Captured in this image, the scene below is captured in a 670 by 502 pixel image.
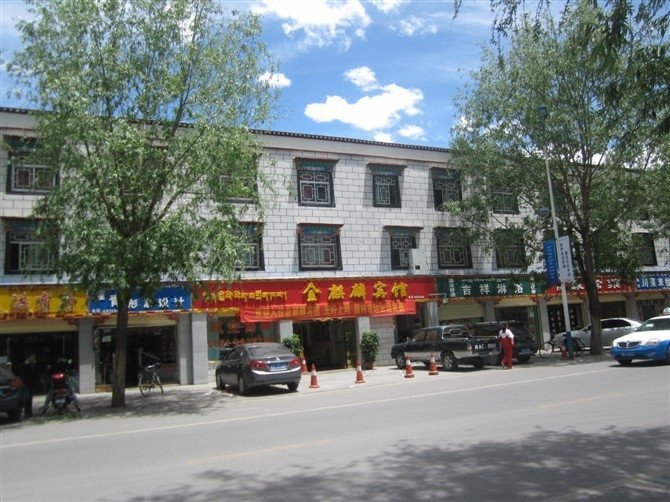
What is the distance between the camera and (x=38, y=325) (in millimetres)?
20359

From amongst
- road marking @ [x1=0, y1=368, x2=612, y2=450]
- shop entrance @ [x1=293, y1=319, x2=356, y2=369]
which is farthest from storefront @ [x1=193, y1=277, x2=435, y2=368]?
road marking @ [x1=0, y1=368, x2=612, y2=450]

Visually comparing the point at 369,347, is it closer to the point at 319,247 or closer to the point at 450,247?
the point at 319,247

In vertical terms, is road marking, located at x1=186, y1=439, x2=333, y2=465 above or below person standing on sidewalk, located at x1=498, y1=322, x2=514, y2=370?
below

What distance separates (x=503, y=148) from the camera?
2523cm

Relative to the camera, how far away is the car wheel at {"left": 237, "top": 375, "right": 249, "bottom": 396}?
57.8ft

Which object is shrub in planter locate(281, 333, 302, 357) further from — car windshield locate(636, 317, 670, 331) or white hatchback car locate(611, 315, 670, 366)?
car windshield locate(636, 317, 670, 331)

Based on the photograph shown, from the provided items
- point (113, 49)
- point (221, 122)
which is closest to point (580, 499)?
point (221, 122)

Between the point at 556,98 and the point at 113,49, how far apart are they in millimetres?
16435

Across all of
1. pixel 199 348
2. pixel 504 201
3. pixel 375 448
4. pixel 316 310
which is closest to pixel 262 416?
pixel 375 448

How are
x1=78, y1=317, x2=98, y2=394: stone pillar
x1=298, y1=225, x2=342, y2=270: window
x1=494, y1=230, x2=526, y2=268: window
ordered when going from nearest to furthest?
1. x1=78, y1=317, x2=98, y2=394: stone pillar
2. x1=298, y1=225, x2=342, y2=270: window
3. x1=494, y1=230, x2=526, y2=268: window

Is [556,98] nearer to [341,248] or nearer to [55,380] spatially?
[341,248]

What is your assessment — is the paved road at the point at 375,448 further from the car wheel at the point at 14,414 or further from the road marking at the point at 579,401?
the car wheel at the point at 14,414

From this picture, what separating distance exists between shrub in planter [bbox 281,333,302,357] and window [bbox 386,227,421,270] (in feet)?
19.4

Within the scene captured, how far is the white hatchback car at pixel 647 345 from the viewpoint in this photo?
1723cm
